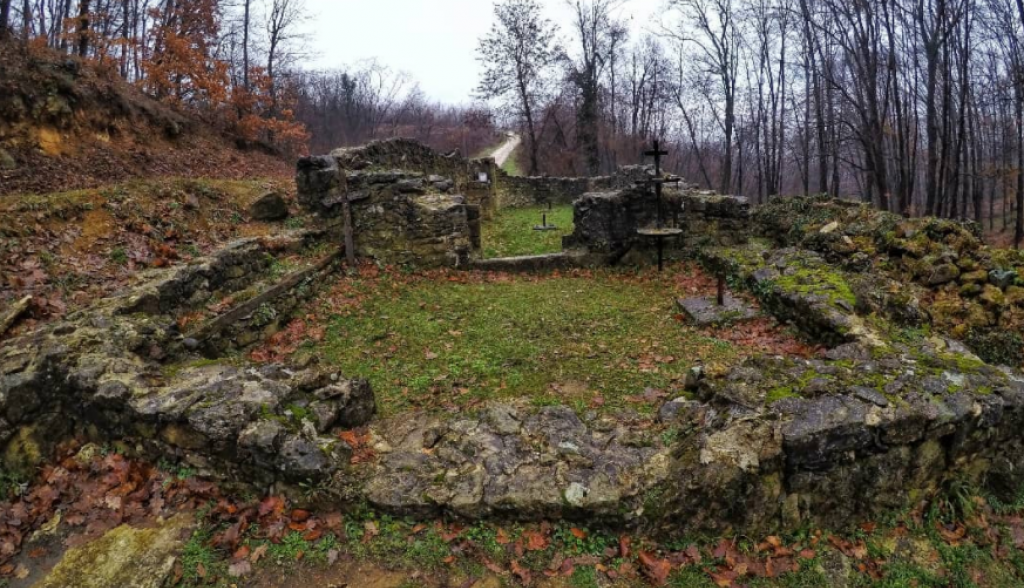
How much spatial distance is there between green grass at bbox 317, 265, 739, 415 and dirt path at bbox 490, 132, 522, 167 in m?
28.7

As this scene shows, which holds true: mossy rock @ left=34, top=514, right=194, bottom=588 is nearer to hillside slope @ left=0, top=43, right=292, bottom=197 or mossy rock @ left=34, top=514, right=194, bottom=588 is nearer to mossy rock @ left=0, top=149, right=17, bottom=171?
hillside slope @ left=0, top=43, right=292, bottom=197

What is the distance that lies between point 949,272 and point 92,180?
14.9 meters

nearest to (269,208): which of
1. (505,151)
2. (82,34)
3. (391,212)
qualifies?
(391,212)

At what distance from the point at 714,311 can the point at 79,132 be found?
13734 millimetres

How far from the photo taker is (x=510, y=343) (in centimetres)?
639

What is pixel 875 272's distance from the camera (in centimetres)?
784

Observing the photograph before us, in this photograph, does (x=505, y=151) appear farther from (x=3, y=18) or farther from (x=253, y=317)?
(x=253, y=317)

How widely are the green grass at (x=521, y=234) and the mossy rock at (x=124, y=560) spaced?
8799 millimetres

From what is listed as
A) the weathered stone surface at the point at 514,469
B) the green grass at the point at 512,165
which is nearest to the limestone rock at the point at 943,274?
the weathered stone surface at the point at 514,469

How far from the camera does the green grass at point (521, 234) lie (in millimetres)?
12297

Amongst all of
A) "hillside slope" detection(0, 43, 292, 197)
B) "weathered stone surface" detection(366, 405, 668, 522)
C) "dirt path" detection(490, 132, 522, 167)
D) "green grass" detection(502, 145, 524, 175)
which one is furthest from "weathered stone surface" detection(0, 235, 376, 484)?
"dirt path" detection(490, 132, 522, 167)

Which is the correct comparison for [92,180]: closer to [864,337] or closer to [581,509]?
[581,509]

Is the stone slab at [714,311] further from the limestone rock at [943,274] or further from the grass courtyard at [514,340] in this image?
the limestone rock at [943,274]

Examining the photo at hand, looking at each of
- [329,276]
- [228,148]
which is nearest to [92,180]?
[329,276]
